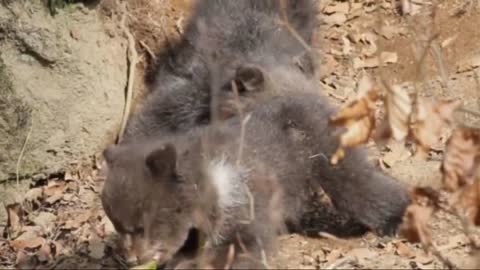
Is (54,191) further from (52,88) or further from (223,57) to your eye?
(223,57)

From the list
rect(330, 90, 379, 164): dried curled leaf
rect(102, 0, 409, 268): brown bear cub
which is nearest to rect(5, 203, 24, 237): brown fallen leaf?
rect(102, 0, 409, 268): brown bear cub

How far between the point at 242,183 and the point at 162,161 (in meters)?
0.73

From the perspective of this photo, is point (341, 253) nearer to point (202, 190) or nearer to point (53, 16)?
point (202, 190)

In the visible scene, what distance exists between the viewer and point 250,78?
313 inches

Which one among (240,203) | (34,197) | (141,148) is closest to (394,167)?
(240,203)

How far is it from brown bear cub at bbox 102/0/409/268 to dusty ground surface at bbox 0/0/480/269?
31cm

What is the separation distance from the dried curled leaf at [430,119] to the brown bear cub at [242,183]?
3.07ft

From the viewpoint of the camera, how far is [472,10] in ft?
30.6

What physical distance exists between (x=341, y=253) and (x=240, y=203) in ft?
2.50

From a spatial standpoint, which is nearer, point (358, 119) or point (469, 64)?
point (358, 119)

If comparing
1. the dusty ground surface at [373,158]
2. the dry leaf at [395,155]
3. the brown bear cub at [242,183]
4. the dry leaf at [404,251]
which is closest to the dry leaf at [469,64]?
the dusty ground surface at [373,158]

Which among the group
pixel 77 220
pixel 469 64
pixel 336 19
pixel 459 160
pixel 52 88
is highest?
pixel 336 19

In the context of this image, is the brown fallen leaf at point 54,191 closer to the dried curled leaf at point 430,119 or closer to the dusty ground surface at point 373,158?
the dusty ground surface at point 373,158

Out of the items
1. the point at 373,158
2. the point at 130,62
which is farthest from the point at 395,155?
the point at 130,62
